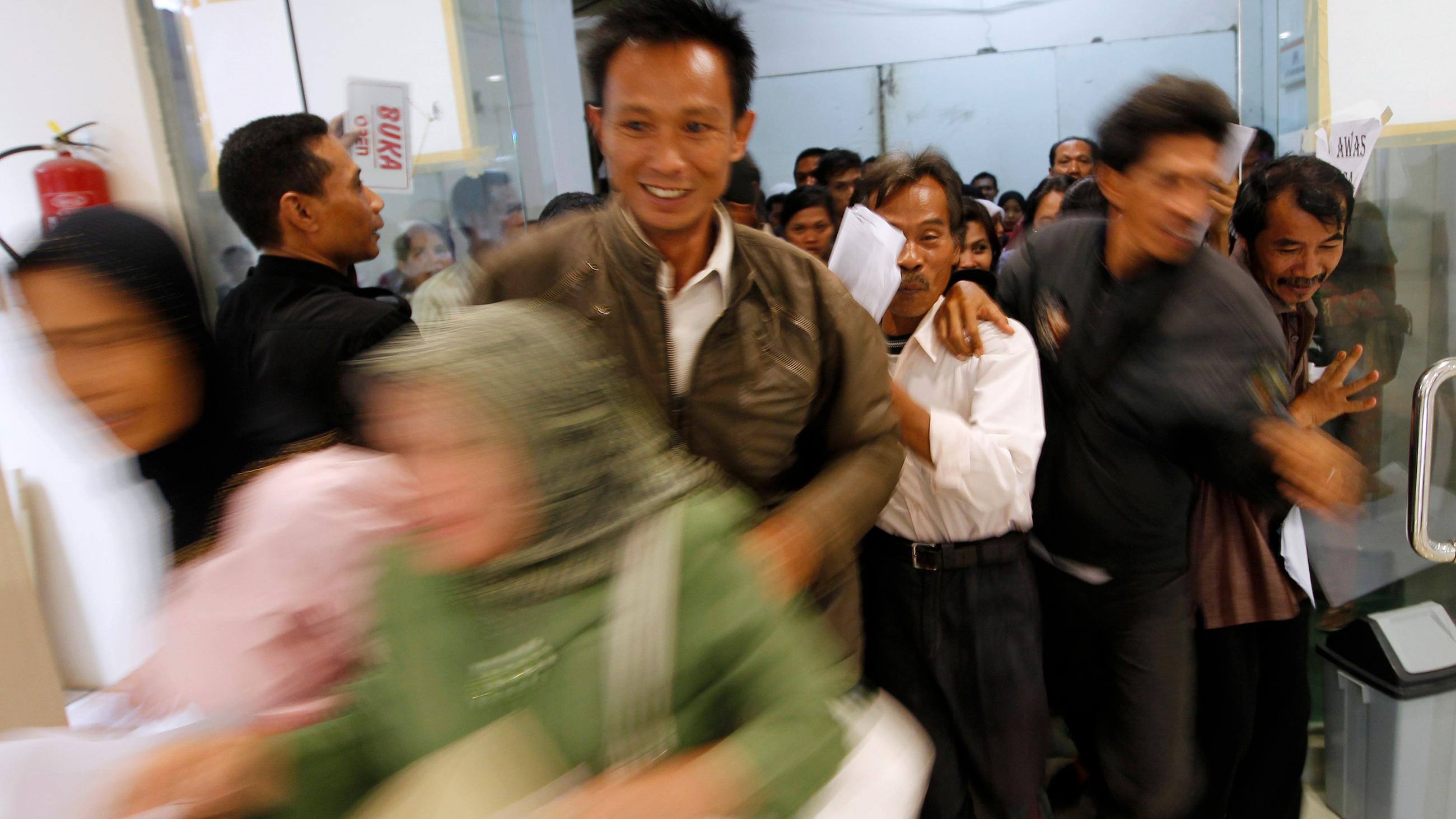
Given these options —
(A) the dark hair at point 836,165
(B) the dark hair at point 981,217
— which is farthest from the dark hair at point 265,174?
(A) the dark hair at point 836,165

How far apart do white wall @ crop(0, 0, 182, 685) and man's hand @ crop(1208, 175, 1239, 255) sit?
290 cm

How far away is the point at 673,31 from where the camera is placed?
132cm

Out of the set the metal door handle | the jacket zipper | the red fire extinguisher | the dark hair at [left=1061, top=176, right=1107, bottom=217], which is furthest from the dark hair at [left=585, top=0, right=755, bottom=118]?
the red fire extinguisher

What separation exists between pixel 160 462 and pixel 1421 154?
3264mm

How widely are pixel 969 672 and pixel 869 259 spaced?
34.8 inches

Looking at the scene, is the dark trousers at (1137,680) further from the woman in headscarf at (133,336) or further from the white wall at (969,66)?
the white wall at (969,66)

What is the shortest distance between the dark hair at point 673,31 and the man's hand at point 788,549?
0.69m

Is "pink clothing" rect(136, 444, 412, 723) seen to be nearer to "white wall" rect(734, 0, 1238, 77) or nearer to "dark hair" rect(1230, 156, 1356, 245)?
"dark hair" rect(1230, 156, 1356, 245)

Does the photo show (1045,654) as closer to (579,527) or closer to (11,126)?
(579,527)

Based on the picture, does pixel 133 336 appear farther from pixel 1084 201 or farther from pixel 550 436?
pixel 1084 201

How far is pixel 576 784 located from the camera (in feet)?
2.65

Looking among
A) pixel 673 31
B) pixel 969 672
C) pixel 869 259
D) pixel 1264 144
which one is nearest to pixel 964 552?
pixel 969 672

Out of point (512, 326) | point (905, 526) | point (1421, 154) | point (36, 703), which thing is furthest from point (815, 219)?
point (36, 703)

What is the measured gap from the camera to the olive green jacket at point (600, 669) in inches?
31.3
